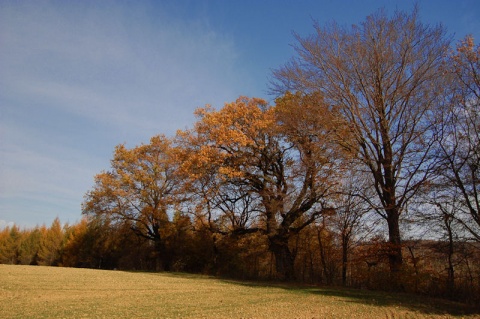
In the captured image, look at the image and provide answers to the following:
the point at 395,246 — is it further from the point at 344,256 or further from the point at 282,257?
the point at 282,257

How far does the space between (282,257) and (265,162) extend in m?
6.25

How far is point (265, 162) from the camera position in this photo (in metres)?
22.7

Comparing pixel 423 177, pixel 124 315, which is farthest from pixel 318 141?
pixel 124 315

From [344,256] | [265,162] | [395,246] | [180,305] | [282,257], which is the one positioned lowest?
[180,305]

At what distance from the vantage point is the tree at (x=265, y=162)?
19406 millimetres

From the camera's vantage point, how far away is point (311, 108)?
18125 mm

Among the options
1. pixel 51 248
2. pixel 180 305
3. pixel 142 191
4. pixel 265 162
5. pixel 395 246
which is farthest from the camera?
pixel 51 248

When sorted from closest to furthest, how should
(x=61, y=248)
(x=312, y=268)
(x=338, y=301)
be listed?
(x=338, y=301) < (x=312, y=268) < (x=61, y=248)

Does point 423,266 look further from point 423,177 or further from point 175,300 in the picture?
point 175,300

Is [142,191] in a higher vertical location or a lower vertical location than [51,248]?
higher

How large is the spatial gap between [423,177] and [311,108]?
20.0 ft

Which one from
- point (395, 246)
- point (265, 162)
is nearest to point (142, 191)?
point (265, 162)

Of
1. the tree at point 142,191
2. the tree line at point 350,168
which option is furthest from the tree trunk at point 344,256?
the tree at point 142,191

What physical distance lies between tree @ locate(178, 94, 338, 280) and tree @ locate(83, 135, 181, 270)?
9735mm
